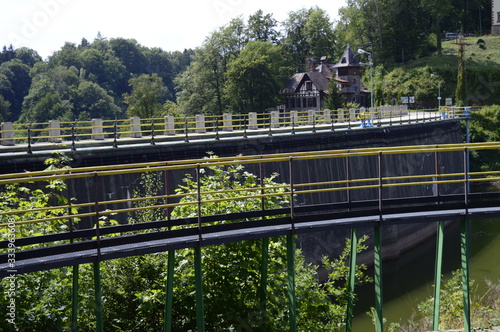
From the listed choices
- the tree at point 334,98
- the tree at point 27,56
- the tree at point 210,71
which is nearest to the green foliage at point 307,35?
the tree at point 210,71

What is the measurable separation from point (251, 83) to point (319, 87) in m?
9.56

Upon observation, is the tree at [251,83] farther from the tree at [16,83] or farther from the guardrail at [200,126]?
the tree at [16,83]

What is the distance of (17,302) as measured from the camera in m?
10.1

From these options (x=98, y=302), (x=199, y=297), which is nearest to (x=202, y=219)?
(x=199, y=297)

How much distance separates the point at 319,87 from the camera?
259 ft

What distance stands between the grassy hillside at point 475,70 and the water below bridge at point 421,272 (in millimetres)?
40692

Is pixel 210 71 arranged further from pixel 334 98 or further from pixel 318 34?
pixel 318 34

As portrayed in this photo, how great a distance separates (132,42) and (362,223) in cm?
14608

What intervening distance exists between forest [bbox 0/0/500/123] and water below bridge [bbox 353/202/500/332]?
39.2 metres

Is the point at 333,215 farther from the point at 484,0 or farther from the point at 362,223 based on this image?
the point at 484,0

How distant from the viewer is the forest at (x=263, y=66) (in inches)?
3095

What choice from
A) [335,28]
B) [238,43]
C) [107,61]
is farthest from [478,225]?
[107,61]

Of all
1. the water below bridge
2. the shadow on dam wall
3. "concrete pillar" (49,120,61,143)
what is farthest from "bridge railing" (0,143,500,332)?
"concrete pillar" (49,120,61,143)

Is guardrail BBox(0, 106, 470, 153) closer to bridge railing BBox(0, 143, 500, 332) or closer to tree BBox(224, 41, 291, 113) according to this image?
bridge railing BBox(0, 143, 500, 332)
